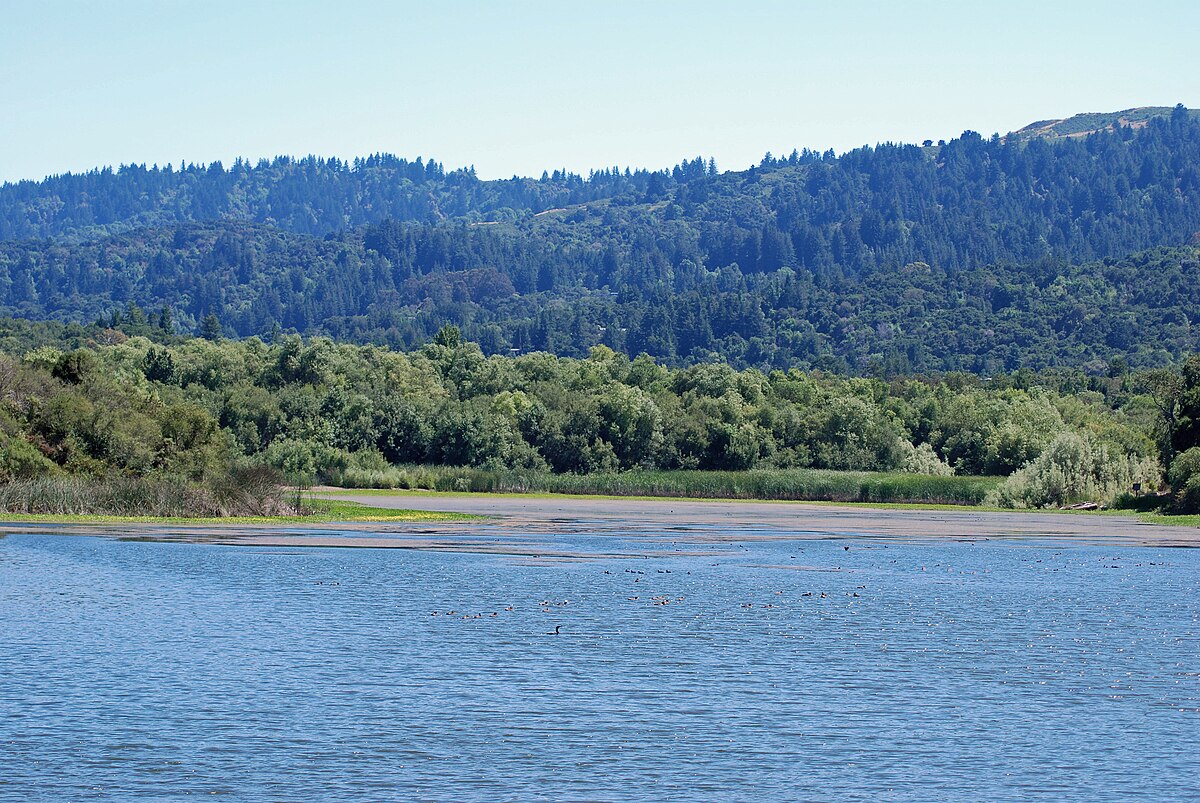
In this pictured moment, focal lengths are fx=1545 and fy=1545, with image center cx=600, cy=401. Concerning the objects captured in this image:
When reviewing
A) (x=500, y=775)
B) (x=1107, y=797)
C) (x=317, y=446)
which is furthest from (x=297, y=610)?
(x=317, y=446)

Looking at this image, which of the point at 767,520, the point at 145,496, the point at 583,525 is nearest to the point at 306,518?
the point at 145,496

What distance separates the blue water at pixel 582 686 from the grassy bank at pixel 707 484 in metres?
68.7

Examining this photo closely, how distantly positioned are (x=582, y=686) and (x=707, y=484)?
99.2 metres

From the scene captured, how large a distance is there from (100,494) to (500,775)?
177 ft

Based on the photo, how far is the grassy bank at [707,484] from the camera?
391ft

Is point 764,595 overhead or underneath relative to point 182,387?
underneath

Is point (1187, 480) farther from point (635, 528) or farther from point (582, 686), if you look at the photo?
point (582, 686)

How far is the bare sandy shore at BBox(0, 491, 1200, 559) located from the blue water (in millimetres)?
12956

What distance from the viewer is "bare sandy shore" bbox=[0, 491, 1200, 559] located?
63.5m

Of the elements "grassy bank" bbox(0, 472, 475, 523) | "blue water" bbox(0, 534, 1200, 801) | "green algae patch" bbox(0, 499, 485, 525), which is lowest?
"blue water" bbox(0, 534, 1200, 801)

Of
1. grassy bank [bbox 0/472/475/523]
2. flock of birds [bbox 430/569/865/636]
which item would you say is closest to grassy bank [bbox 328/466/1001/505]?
grassy bank [bbox 0/472/475/523]

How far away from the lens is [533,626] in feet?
123

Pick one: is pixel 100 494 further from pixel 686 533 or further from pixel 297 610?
pixel 297 610

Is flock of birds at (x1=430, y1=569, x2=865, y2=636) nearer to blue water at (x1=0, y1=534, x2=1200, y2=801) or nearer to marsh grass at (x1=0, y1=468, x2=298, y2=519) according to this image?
blue water at (x1=0, y1=534, x2=1200, y2=801)
